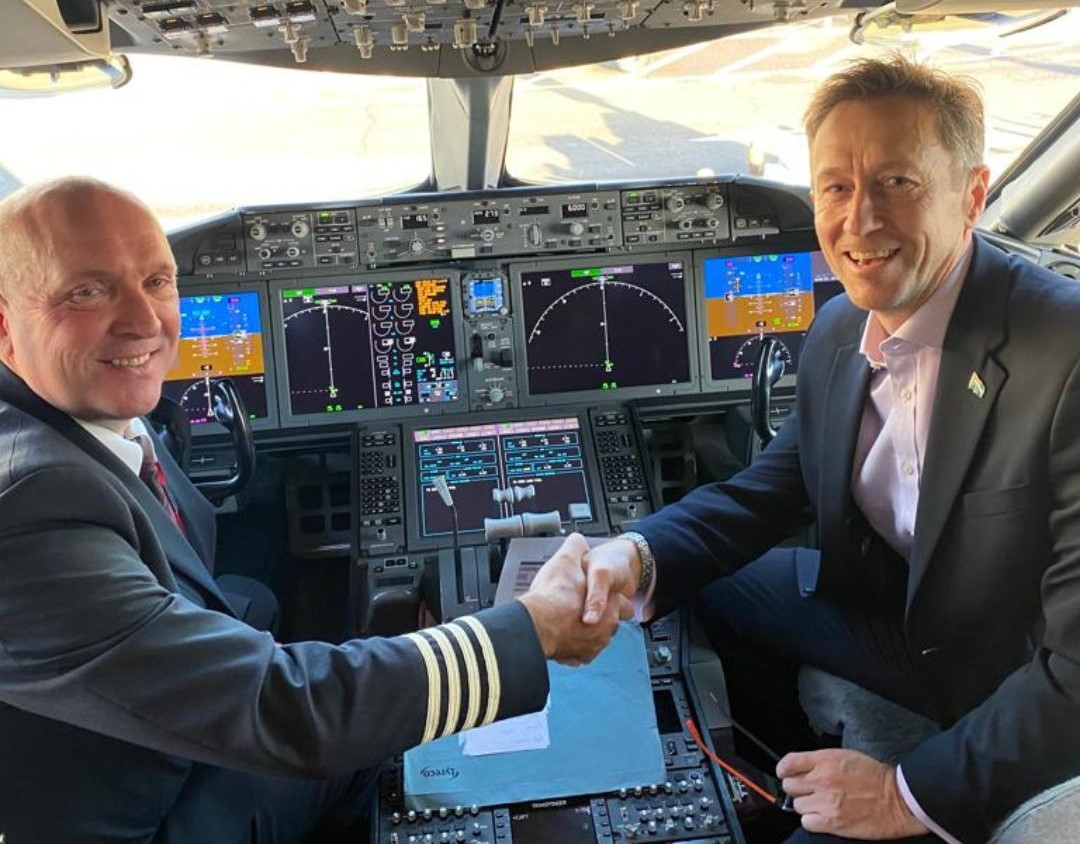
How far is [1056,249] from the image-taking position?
9.64 feet

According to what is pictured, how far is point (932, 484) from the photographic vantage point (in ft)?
5.41

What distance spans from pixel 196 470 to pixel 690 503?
1525mm

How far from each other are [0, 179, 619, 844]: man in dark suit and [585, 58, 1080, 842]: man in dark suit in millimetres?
450

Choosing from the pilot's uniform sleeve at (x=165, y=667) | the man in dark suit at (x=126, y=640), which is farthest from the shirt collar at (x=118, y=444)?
the pilot's uniform sleeve at (x=165, y=667)

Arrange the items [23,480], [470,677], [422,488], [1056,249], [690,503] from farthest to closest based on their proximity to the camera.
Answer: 1. [1056,249]
2. [422,488]
3. [690,503]
4. [470,677]
5. [23,480]

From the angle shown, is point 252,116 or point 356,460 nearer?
point 356,460

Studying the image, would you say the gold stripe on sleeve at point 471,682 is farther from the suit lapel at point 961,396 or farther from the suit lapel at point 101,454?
the suit lapel at point 961,396

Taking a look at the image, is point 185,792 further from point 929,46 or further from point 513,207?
point 929,46

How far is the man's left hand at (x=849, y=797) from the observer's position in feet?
5.20

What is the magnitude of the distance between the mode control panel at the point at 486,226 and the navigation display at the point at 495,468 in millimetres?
514

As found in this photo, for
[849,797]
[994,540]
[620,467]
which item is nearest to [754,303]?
[620,467]

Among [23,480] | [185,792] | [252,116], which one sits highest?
[252,116]

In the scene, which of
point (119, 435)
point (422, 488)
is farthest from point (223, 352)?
point (119, 435)

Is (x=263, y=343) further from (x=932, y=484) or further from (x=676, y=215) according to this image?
(x=932, y=484)
